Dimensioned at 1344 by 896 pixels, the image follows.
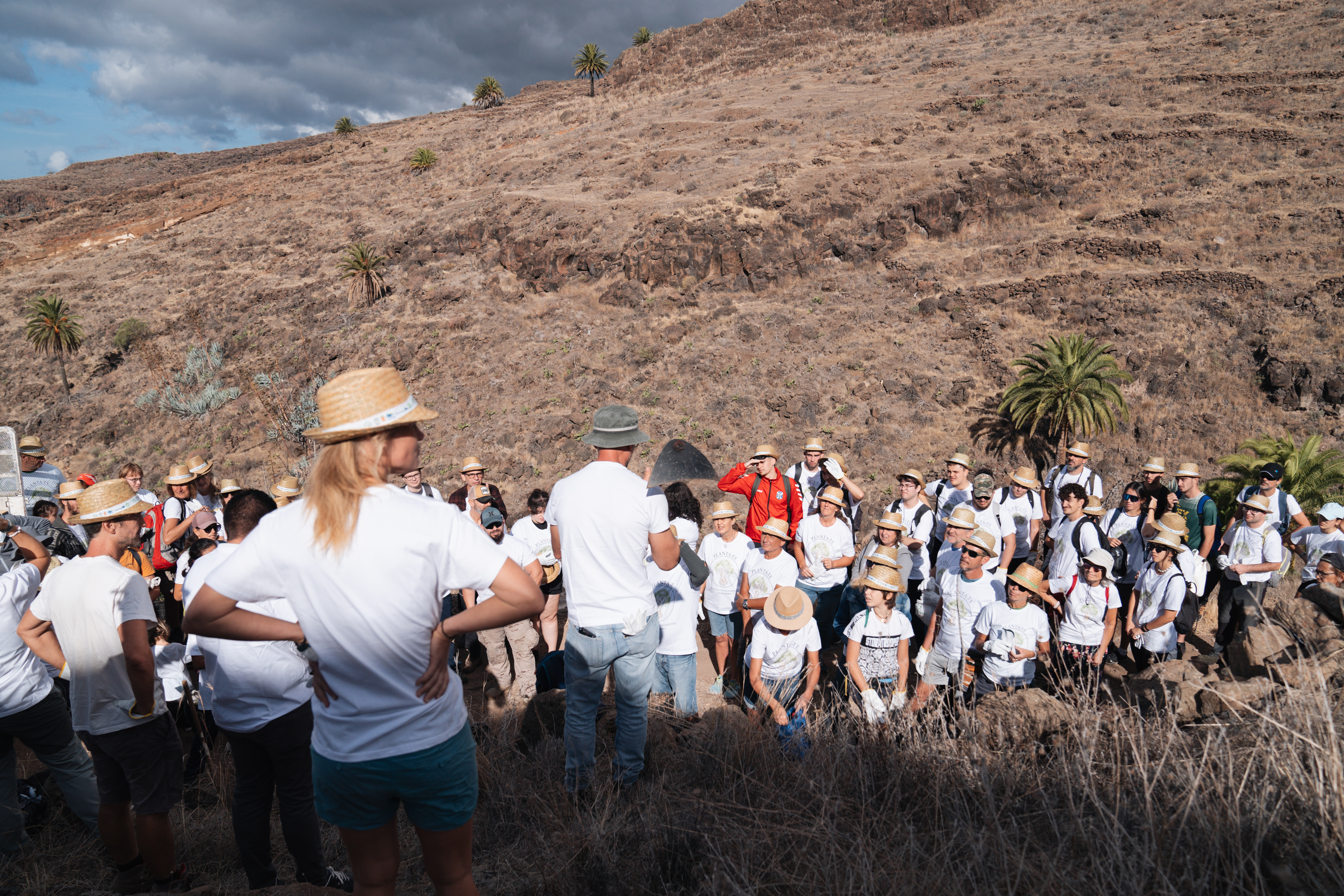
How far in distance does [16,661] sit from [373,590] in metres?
3.16

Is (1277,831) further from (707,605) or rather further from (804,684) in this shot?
(707,605)

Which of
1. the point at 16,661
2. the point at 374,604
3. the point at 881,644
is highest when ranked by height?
the point at 374,604

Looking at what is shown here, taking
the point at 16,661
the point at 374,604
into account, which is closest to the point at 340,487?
the point at 374,604

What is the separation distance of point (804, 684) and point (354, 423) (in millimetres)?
3870

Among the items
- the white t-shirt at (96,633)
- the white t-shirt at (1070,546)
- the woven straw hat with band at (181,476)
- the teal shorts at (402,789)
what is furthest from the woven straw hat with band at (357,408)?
the woven straw hat with band at (181,476)

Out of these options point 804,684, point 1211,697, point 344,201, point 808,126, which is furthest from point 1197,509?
point 344,201

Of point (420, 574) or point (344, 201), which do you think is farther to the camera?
point (344, 201)

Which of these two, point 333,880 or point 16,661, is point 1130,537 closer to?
point 333,880

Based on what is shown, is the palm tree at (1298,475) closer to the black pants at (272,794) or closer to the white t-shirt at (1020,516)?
the white t-shirt at (1020,516)

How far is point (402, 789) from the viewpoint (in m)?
2.07

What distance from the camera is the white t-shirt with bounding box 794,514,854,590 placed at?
6.05 m

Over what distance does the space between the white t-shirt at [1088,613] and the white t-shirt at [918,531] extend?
4.16ft

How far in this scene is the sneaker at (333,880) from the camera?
3154 millimetres

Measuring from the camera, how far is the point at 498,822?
354cm
